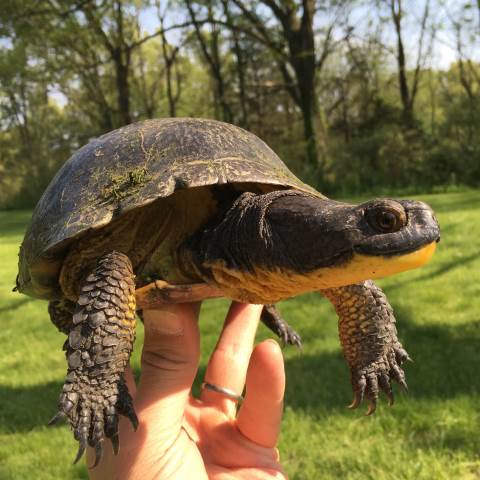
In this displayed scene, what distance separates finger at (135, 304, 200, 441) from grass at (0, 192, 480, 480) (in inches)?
38.4

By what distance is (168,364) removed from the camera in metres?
1.28

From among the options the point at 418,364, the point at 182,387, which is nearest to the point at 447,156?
the point at 418,364

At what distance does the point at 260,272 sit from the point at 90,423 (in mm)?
496

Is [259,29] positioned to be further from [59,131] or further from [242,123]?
[59,131]

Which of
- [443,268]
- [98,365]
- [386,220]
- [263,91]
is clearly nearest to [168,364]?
[98,365]

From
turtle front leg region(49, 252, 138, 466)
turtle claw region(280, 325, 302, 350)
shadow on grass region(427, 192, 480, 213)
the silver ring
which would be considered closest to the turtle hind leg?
turtle claw region(280, 325, 302, 350)

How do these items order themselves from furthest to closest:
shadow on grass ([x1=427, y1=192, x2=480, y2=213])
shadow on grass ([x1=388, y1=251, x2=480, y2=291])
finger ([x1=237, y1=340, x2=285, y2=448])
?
1. shadow on grass ([x1=427, y1=192, x2=480, y2=213])
2. shadow on grass ([x1=388, y1=251, x2=480, y2=291])
3. finger ([x1=237, y1=340, x2=285, y2=448])

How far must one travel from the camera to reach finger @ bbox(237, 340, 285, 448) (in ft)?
5.16

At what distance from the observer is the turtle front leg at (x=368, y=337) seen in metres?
1.38

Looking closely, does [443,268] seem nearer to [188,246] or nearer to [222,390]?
[222,390]

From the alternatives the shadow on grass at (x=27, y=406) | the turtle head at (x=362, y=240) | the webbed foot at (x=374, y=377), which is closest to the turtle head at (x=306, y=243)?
the turtle head at (x=362, y=240)

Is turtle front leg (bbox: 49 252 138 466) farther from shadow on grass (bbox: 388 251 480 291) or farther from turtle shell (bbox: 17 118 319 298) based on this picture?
shadow on grass (bbox: 388 251 480 291)

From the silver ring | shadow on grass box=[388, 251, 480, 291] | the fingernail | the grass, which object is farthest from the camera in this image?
shadow on grass box=[388, 251, 480, 291]

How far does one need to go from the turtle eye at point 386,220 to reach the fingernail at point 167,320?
615 millimetres
